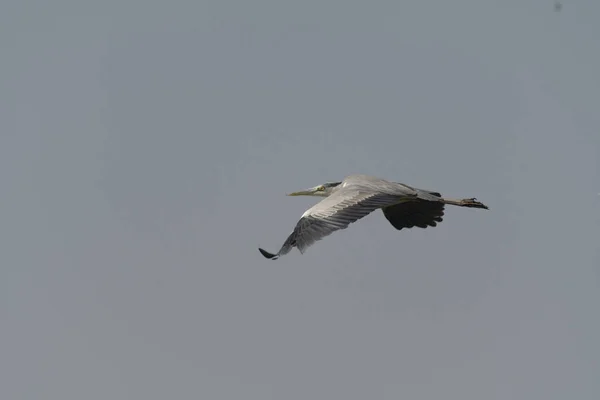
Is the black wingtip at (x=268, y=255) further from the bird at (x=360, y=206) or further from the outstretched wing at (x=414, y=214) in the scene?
the outstretched wing at (x=414, y=214)

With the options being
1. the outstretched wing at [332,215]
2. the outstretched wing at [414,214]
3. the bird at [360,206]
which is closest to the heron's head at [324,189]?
the bird at [360,206]

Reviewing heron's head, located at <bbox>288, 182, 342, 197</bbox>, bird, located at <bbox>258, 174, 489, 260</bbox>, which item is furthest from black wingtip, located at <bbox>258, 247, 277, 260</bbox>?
heron's head, located at <bbox>288, 182, 342, 197</bbox>

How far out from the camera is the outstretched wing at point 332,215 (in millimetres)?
14906

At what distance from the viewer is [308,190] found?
20.2m

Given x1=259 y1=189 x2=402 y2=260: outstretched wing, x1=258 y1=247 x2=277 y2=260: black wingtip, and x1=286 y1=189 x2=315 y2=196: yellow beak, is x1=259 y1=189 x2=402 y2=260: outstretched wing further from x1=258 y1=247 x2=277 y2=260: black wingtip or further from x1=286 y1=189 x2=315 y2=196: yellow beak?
x1=286 y1=189 x2=315 y2=196: yellow beak

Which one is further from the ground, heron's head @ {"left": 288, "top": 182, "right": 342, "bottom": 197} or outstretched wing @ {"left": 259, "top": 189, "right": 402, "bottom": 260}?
heron's head @ {"left": 288, "top": 182, "right": 342, "bottom": 197}

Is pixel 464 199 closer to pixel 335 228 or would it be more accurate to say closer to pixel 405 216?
pixel 405 216

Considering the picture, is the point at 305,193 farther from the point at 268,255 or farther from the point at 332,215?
the point at 268,255

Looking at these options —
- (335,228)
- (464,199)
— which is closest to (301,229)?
A: (335,228)

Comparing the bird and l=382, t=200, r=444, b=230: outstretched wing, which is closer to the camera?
the bird

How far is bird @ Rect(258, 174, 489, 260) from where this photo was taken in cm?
1516

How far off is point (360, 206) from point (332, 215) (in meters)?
0.80

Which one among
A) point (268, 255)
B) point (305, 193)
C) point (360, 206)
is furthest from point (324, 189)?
point (268, 255)

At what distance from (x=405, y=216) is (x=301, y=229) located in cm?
510
